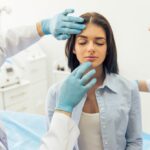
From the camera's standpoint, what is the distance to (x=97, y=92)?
1.17m

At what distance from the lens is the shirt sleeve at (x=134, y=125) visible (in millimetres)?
1174

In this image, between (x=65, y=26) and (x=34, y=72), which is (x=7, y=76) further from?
(x=65, y=26)

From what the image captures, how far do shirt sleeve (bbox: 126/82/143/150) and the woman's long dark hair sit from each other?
0.50 feet

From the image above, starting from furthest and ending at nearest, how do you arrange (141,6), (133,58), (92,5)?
1. (92,5)
2. (133,58)
3. (141,6)

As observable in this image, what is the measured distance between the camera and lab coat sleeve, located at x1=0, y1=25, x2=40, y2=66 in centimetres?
113

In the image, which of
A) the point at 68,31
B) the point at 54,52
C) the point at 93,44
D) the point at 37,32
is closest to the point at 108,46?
the point at 93,44

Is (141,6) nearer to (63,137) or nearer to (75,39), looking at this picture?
(75,39)

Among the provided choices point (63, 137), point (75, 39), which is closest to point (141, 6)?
point (75, 39)

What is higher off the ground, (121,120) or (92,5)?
(92,5)

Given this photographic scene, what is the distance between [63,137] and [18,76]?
2.03 metres

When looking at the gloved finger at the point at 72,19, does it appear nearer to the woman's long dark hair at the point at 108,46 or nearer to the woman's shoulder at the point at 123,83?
the woman's long dark hair at the point at 108,46

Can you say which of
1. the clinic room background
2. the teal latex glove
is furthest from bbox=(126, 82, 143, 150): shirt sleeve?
the clinic room background

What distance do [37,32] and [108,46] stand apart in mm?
322

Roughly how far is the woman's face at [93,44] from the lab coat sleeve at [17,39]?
0.68ft
